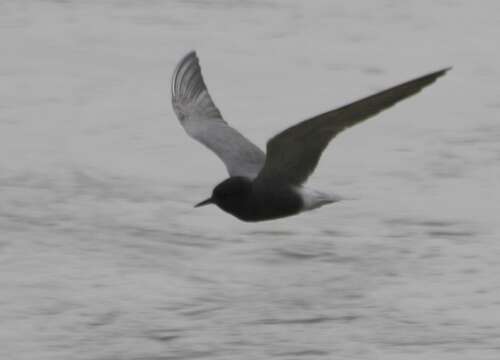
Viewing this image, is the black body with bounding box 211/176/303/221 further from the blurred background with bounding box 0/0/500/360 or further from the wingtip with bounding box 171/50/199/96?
the wingtip with bounding box 171/50/199/96

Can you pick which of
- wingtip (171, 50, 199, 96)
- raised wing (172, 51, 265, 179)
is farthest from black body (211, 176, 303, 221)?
wingtip (171, 50, 199, 96)

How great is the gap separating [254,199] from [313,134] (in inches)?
18.0

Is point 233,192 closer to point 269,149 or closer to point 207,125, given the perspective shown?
point 269,149

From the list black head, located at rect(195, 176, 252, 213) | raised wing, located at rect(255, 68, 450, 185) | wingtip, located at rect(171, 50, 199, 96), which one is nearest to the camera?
raised wing, located at rect(255, 68, 450, 185)

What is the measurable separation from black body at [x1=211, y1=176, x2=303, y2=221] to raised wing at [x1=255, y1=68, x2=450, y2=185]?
0.05 m

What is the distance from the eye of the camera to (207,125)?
24.3ft

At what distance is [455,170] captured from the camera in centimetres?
939

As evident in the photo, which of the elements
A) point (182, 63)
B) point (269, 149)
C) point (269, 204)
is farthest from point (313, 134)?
point (182, 63)

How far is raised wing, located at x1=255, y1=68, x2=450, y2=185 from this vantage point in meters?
5.68

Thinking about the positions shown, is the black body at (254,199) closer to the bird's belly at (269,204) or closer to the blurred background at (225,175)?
the bird's belly at (269,204)

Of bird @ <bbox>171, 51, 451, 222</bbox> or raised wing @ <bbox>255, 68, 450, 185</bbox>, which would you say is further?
A: bird @ <bbox>171, 51, 451, 222</bbox>

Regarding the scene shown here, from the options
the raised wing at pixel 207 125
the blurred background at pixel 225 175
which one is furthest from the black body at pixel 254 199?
the blurred background at pixel 225 175

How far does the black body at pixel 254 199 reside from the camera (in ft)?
21.6

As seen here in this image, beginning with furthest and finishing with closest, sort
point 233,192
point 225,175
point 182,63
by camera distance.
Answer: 1. point 225,175
2. point 182,63
3. point 233,192
